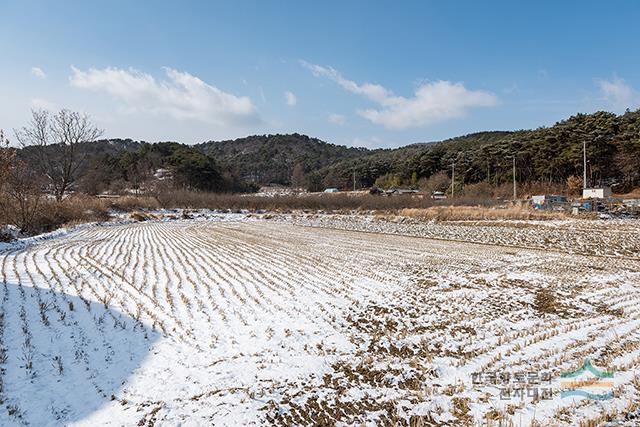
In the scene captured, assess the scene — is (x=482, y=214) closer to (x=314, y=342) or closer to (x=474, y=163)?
(x=314, y=342)

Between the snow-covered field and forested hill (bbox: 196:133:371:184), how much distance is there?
94.0 meters

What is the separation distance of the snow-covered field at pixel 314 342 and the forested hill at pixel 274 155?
9400 centimetres

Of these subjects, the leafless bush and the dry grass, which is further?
the leafless bush

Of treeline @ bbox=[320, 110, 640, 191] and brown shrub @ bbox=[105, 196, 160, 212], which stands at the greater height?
treeline @ bbox=[320, 110, 640, 191]

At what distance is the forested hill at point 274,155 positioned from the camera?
116125 mm

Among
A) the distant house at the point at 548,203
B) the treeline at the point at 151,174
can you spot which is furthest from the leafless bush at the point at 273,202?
the distant house at the point at 548,203

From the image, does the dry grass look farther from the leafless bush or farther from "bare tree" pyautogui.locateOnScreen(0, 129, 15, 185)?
"bare tree" pyautogui.locateOnScreen(0, 129, 15, 185)

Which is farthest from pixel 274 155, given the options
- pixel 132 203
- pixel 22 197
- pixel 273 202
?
pixel 22 197

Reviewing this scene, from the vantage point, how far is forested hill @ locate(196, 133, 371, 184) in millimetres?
116125

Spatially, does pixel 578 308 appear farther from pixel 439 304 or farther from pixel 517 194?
pixel 517 194

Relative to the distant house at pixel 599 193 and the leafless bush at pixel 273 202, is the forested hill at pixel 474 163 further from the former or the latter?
the distant house at pixel 599 193

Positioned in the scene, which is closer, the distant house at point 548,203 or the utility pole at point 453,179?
the distant house at point 548,203

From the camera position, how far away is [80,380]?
14.0 feet
